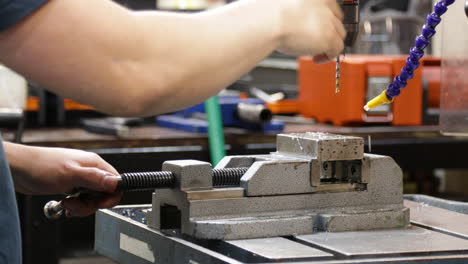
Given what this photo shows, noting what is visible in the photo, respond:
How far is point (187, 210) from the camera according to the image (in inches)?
47.1

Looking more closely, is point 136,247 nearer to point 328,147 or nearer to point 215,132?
point 328,147

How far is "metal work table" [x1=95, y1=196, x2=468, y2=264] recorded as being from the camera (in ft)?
3.55

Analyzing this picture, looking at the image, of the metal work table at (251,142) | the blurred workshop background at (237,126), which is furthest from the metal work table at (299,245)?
the metal work table at (251,142)

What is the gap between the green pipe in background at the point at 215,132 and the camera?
8.02 feet

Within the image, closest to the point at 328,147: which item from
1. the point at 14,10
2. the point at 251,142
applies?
the point at 14,10

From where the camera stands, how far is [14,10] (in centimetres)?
88

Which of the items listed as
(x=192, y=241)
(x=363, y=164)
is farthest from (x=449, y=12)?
(x=192, y=241)

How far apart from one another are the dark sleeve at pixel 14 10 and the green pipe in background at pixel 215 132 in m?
1.55

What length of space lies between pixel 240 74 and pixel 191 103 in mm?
71

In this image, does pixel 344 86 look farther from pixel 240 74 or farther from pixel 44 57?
pixel 44 57

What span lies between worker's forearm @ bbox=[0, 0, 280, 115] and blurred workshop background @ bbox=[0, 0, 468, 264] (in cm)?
112

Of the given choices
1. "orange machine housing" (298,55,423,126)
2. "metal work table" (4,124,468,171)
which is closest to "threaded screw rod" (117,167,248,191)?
"metal work table" (4,124,468,171)

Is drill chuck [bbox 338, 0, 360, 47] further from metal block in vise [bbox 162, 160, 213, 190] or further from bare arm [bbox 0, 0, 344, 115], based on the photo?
metal block in vise [bbox 162, 160, 213, 190]

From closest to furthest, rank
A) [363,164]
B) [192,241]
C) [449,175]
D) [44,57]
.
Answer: [44,57], [192,241], [363,164], [449,175]
